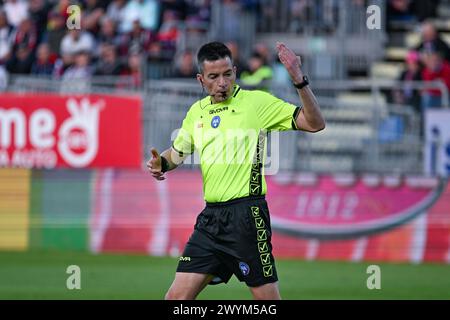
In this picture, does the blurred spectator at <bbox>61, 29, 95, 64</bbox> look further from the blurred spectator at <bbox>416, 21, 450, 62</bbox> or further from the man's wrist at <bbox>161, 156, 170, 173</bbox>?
the man's wrist at <bbox>161, 156, 170, 173</bbox>

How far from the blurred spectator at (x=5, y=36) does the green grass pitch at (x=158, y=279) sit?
820 centimetres

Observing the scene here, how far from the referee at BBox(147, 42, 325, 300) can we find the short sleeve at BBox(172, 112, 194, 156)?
204 millimetres

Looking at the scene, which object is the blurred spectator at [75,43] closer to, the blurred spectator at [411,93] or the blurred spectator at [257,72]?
the blurred spectator at [257,72]

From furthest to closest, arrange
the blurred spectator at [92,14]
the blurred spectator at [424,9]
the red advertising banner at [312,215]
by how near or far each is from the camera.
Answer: the blurred spectator at [92,14]
the blurred spectator at [424,9]
the red advertising banner at [312,215]

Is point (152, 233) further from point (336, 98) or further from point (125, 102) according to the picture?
point (336, 98)

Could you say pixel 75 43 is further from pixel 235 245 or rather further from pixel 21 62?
pixel 235 245

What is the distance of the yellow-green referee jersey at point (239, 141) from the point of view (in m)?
9.17

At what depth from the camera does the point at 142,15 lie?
25.6 metres

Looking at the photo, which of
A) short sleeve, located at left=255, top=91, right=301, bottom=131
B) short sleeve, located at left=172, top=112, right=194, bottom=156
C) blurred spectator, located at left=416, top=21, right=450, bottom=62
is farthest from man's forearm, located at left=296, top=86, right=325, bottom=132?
blurred spectator, located at left=416, top=21, right=450, bottom=62

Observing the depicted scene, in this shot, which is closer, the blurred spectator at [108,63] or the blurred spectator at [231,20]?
the blurred spectator at [108,63]

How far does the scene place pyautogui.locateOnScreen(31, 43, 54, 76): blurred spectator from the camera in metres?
24.7

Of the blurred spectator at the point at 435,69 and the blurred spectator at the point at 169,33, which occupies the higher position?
the blurred spectator at the point at 169,33

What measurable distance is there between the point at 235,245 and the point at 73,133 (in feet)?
38.3

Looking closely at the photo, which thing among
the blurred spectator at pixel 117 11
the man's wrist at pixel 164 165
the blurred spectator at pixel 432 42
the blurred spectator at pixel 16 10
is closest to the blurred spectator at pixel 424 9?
the blurred spectator at pixel 432 42
